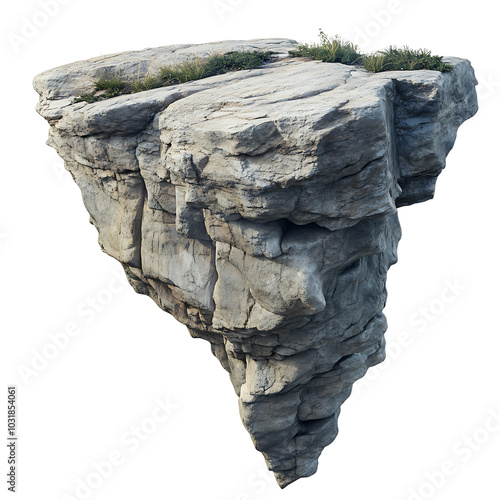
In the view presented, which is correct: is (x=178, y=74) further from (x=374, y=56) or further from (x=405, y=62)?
(x=405, y=62)

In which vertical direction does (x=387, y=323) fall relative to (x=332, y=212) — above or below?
below

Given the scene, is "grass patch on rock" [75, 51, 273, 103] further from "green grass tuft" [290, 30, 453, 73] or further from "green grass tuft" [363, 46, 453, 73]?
"green grass tuft" [363, 46, 453, 73]

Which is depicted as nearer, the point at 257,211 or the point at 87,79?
the point at 257,211

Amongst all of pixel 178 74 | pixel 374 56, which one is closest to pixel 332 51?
pixel 374 56

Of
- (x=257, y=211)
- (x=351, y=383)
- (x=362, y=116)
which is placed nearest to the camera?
(x=362, y=116)

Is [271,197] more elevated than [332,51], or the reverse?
[332,51]

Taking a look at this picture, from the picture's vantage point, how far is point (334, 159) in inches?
363

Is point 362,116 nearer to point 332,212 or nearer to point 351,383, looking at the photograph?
point 332,212

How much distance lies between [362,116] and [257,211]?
1848 millimetres

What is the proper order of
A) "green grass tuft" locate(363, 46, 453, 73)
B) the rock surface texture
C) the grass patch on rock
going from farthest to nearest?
the grass patch on rock → "green grass tuft" locate(363, 46, 453, 73) → the rock surface texture

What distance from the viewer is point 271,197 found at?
9.47 m

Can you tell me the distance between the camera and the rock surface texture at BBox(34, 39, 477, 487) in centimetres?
933

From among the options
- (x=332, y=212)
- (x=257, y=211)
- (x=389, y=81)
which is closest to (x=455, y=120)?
(x=389, y=81)

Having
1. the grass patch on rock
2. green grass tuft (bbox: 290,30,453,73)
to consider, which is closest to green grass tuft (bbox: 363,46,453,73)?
green grass tuft (bbox: 290,30,453,73)
